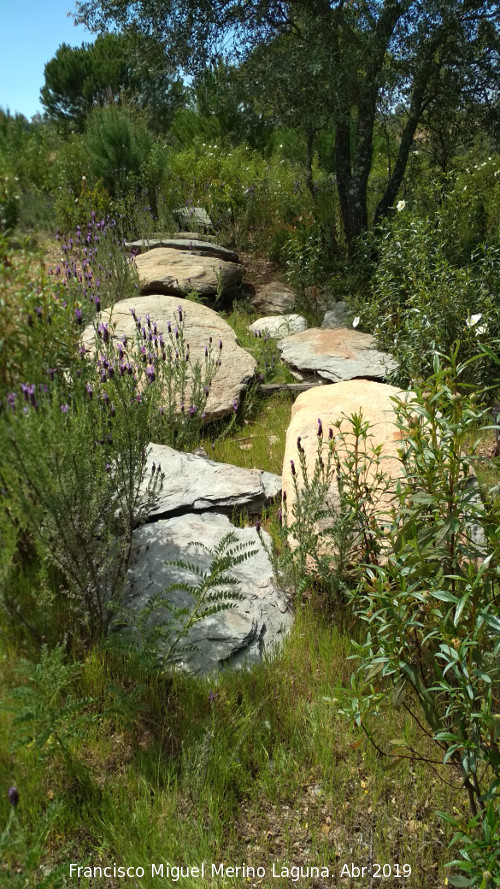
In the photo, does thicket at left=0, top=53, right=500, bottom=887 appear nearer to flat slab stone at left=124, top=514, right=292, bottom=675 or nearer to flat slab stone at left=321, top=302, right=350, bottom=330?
flat slab stone at left=124, top=514, right=292, bottom=675

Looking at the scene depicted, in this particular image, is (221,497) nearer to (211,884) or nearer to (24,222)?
(211,884)

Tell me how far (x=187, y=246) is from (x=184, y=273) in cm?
118

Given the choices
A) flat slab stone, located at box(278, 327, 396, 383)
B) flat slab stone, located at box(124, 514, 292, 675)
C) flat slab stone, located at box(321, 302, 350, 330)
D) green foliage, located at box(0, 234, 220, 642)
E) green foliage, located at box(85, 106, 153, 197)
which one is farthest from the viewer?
green foliage, located at box(85, 106, 153, 197)

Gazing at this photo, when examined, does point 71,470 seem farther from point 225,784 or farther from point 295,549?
point 225,784

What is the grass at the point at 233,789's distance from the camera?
197cm

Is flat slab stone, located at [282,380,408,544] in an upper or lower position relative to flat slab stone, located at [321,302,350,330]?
lower

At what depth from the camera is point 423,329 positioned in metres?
4.99

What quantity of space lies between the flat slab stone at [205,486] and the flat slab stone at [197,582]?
12 centimetres

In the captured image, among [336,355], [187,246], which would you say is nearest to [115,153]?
[187,246]

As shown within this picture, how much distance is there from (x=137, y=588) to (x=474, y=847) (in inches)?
72.4

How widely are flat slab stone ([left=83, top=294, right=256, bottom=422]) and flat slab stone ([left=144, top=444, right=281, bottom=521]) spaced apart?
1.05 meters

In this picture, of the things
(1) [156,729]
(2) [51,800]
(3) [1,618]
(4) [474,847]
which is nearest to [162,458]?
(3) [1,618]

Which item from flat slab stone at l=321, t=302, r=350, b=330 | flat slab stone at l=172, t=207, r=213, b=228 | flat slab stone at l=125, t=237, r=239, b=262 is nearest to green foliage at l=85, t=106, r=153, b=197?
flat slab stone at l=172, t=207, r=213, b=228

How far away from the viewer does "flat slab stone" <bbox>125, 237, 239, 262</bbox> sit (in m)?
8.20
